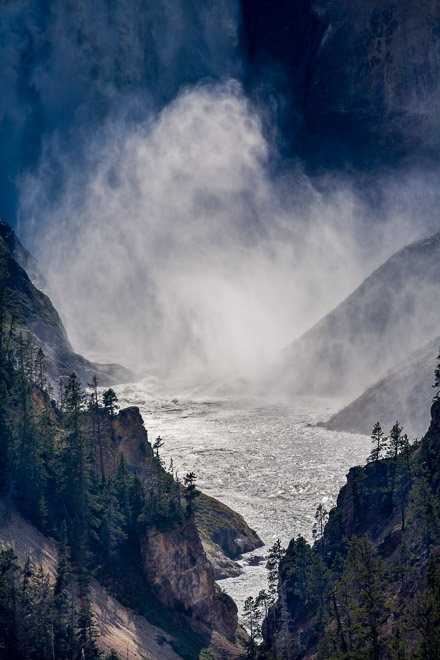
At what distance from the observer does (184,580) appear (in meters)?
86.8

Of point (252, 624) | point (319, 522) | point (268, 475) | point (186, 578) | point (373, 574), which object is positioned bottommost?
point (252, 624)

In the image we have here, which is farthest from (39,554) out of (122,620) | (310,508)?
(310,508)

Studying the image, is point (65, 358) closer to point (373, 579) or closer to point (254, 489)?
point (254, 489)

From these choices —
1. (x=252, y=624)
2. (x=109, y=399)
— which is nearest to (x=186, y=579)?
(x=252, y=624)

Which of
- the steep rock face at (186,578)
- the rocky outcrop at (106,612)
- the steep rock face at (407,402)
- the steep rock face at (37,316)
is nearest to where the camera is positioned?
the rocky outcrop at (106,612)

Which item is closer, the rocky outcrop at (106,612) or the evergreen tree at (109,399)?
the rocky outcrop at (106,612)

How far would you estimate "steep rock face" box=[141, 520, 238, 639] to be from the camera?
85.2 m

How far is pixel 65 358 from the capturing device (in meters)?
178

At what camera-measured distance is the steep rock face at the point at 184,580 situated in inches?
3354

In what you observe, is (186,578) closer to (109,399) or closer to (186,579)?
(186,579)

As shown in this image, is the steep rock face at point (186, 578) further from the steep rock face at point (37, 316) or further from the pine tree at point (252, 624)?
the steep rock face at point (37, 316)

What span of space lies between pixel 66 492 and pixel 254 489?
7230cm

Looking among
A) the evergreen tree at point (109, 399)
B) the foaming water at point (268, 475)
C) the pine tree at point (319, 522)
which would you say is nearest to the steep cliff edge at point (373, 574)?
the pine tree at point (319, 522)

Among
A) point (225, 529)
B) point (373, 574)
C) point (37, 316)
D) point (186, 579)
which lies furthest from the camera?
point (37, 316)
